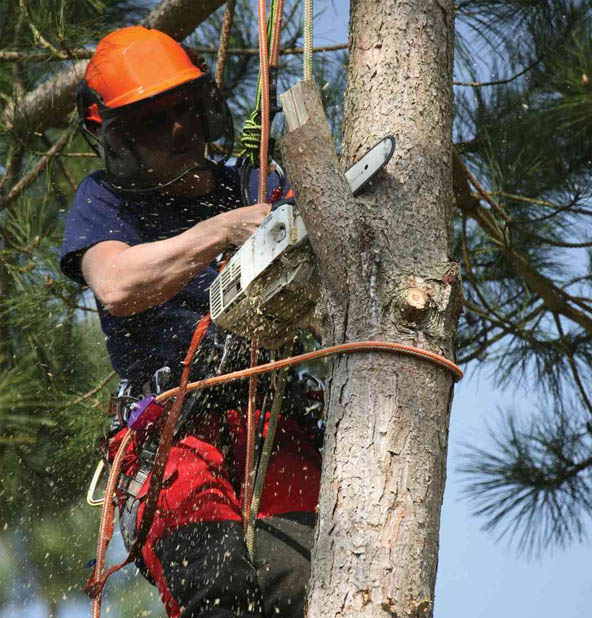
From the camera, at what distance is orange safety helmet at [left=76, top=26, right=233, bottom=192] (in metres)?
2.49

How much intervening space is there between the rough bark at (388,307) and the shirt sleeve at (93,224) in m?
0.74

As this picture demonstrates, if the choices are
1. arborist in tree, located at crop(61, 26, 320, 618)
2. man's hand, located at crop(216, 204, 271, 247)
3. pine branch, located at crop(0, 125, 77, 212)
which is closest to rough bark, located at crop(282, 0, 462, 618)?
man's hand, located at crop(216, 204, 271, 247)

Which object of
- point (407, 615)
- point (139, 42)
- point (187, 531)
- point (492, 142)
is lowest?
point (407, 615)

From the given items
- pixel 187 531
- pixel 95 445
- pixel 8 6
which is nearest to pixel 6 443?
pixel 95 445

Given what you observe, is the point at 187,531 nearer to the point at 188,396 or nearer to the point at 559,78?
the point at 188,396

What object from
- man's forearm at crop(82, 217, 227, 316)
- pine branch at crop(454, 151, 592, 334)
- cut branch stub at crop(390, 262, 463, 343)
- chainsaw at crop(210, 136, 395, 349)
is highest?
pine branch at crop(454, 151, 592, 334)

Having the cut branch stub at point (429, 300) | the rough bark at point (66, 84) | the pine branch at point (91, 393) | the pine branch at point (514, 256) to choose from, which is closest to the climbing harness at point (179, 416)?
the cut branch stub at point (429, 300)

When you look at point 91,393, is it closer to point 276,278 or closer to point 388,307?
point 276,278

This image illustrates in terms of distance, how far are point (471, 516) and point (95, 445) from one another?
5.02 feet

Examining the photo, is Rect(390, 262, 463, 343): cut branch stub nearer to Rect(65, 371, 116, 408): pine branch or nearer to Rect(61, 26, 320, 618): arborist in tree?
Rect(61, 26, 320, 618): arborist in tree

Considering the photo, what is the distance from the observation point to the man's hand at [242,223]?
6.68 feet

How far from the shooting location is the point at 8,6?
10.6 ft

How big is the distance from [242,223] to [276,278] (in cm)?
28

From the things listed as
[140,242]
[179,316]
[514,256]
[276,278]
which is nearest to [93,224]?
[140,242]
